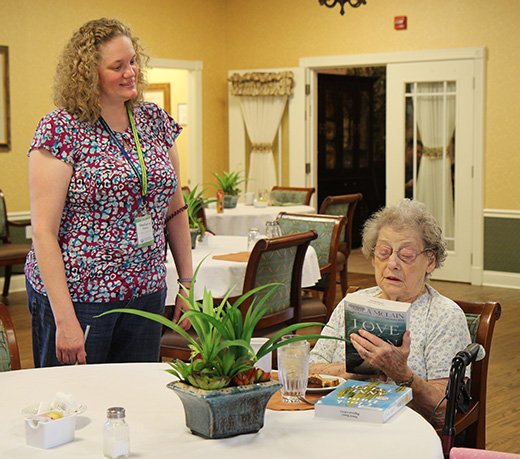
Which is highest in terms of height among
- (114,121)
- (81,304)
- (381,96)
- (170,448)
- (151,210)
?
(381,96)

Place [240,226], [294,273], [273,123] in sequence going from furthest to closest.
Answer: [273,123] → [240,226] → [294,273]

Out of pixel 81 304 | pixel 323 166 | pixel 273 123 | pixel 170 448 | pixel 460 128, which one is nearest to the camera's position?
pixel 170 448

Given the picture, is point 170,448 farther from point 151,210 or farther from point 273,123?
point 273,123

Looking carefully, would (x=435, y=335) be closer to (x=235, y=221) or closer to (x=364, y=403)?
(x=364, y=403)

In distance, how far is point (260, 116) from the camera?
9.45 metres

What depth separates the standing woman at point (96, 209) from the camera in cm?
232

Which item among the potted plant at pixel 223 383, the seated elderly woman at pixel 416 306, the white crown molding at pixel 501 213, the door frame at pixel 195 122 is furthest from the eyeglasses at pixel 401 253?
the door frame at pixel 195 122

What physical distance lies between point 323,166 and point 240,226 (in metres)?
3.24

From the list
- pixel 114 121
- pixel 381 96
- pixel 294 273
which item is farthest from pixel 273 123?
pixel 114 121

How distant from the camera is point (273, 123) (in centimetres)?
938

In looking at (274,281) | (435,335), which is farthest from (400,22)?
(435,335)

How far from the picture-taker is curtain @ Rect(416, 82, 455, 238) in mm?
8000

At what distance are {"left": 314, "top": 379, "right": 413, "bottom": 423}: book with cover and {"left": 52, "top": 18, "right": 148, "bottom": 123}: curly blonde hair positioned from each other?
115 cm

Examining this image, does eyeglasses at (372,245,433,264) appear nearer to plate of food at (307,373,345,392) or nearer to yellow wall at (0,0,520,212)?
plate of food at (307,373,345,392)
